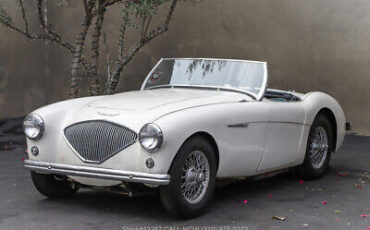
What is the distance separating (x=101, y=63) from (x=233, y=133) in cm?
858

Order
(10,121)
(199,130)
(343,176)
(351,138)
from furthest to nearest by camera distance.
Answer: (10,121) < (351,138) < (343,176) < (199,130)

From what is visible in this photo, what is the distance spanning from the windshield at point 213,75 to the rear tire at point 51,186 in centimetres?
155

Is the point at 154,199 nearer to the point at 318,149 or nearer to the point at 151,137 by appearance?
the point at 151,137

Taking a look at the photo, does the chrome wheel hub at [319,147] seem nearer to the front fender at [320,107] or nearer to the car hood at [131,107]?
the front fender at [320,107]

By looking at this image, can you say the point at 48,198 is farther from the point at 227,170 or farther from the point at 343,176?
the point at 343,176

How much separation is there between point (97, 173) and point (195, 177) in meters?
0.86

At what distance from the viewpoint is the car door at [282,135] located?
6258 mm

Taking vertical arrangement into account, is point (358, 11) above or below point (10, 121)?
above

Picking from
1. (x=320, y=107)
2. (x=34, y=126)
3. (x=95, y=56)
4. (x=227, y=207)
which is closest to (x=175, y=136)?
(x=227, y=207)

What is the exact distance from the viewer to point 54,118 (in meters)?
5.70

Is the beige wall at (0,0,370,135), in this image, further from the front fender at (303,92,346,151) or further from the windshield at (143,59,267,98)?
the windshield at (143,59,267,98)

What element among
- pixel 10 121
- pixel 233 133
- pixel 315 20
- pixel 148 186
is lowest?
pixel 10 121

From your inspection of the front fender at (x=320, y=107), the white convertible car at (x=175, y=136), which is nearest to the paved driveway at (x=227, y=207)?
the white convertible car at (x=175, y=136)

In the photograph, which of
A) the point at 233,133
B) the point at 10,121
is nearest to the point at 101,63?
the point at 10,121
